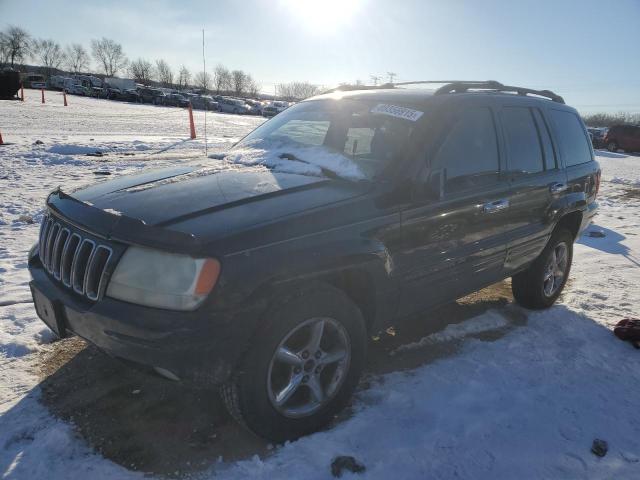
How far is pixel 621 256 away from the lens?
A: 19.8ft

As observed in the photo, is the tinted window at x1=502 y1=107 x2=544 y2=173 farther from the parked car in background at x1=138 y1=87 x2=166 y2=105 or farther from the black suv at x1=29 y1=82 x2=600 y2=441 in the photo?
the parked car in background at x1=138 y1=87 x2=166 y2=105

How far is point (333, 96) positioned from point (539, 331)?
8.54ft

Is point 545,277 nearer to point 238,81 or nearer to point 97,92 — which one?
point 97,92

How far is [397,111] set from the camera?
10.5ft

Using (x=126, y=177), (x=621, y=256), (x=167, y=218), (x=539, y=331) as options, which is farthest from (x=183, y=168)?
(x=621, y=256)

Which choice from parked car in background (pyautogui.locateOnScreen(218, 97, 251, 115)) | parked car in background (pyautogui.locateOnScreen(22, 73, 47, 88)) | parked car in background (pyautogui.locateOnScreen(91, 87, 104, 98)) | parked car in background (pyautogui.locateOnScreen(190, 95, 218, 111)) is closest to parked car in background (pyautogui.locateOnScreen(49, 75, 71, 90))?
parked car in background (pyautogui.locateOnScreen(22, 73, 47, 88))

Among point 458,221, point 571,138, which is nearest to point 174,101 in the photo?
point 571,138

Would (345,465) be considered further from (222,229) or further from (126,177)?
(126,177)

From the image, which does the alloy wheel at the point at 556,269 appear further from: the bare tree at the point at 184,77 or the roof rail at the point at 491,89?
the bare tree at the point at 184,77

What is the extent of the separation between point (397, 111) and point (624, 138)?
28.7 meters

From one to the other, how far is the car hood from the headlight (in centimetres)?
15

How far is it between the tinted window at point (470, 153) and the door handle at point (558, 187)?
2.87 feet

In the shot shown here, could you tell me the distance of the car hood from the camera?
2287 millimetres

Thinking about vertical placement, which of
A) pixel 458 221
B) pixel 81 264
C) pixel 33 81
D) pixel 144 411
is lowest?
pixel 144 411
